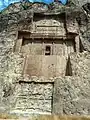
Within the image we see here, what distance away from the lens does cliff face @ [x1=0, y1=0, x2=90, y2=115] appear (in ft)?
28.6

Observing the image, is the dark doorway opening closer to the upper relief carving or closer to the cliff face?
the upper relief carving

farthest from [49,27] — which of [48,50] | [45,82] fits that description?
[45,82]

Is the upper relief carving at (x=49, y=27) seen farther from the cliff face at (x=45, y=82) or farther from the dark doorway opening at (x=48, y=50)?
the dark doorway opening at (x=48, y=50)

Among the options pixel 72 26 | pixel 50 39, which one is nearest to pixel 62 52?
Answer: pixel 50 39

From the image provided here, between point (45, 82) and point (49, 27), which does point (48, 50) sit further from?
point (45, 82)

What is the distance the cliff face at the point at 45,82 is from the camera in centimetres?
873

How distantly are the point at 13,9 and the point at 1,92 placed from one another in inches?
336

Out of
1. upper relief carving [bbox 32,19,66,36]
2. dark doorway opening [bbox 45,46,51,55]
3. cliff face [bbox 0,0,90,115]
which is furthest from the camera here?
upper relief carving [bbox 32,19,66,36]

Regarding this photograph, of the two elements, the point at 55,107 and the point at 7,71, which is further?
the point at 7,71

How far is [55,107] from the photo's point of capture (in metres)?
8.61

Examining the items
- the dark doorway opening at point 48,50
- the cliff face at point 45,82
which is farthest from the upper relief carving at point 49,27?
the dark doorway opening at point 48,50

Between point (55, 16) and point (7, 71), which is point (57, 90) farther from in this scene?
point (55, 16)

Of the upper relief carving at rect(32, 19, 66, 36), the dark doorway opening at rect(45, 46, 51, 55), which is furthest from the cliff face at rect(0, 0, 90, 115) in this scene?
the dark doorway opening at rect(45, 46, 51, 55)

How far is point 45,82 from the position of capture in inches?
386
